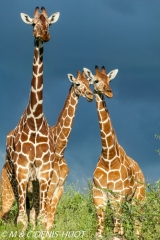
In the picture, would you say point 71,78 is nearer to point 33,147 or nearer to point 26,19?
point 26,19

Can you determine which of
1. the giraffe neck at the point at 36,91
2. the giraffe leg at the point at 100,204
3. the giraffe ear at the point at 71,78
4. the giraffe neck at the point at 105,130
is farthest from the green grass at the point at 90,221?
the giraffe ear at the point at 71,78

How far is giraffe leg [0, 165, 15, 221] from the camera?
37.0 ft

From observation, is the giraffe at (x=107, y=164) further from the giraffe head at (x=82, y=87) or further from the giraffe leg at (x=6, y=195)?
the giraffe leg at (x=6, y=195)

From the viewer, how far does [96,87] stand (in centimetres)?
988

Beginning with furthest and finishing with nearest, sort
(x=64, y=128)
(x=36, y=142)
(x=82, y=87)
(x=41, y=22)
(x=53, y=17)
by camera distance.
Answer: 1. (x=82, y=87)
2. (x=64, y=128)
3. (x=53, y=17)
4. (x=36, y=142)
5. (x=41, y=22)

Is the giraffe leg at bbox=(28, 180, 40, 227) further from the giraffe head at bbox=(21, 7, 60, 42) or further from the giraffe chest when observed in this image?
the giraffe head at bbox=(21, 7, 60, 42)

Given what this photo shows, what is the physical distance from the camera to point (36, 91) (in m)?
9.98

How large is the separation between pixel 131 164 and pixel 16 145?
2.40 m

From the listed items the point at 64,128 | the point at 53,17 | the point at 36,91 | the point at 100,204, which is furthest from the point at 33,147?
the point at 53,17

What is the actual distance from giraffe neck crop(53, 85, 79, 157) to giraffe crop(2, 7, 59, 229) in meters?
1.20

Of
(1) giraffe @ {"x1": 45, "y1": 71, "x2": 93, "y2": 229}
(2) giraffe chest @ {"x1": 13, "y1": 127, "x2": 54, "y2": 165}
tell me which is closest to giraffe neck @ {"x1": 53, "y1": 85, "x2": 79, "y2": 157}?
(1) giraffe @ {"x1": 45, "y1": 71, "x2": 93, "y2": 229}

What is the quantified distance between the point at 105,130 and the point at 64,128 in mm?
1743

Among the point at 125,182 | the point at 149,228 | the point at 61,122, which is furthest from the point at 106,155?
the point at 149,228

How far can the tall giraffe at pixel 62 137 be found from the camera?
35.5 ft
